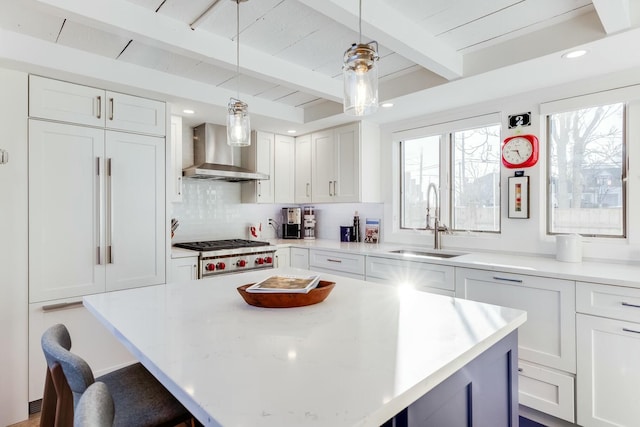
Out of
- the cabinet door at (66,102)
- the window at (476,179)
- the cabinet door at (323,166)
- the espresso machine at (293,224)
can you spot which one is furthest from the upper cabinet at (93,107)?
the window at (476,179)

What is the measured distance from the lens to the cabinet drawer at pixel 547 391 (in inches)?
80.4

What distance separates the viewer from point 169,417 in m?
1.15

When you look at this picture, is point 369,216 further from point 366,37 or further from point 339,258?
point 366,37

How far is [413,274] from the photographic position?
9.11 ft

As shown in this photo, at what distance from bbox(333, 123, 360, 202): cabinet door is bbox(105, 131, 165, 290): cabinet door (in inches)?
66.6

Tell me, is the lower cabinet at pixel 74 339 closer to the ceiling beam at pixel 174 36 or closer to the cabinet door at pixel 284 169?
the ceiling beam at pixel 174 36

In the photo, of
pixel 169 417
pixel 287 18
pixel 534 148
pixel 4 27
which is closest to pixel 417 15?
pixel 287 18

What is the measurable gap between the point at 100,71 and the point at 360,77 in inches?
76.1

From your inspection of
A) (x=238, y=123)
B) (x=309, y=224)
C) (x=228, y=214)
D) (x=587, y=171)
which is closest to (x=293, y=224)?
(x=309, y=224)

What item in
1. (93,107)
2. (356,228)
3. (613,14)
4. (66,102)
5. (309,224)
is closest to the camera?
(613,14)

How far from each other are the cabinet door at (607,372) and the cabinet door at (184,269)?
2.73m

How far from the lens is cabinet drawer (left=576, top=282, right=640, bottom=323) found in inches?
70.5

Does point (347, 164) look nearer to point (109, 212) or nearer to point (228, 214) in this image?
point (228, 214)

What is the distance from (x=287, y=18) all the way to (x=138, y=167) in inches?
63.0
